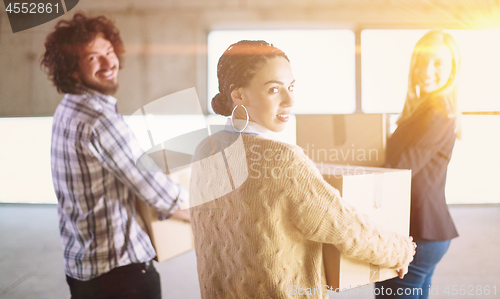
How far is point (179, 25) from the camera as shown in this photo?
4.82 feet

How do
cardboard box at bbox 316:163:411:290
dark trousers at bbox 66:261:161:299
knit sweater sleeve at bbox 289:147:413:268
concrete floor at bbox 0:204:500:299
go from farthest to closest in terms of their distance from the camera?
1. concrete floor at bbox 0:204:500:299
2. dark trousers at bbox 66:261:161:299
3. cardboard box at bbox 316:163:411:290
4. knit sweater sleeve at bbox 289:147:413:268

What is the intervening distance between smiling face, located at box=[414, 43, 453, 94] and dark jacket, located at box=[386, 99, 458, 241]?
73 millimetres

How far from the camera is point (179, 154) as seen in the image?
3.96 ft

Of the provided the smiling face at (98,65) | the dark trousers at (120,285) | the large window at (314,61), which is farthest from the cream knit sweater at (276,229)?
the large window at (314,61)

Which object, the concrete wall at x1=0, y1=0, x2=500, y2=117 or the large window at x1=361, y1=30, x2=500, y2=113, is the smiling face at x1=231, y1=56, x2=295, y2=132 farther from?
the large window at x1=361, y1=30, x2=500, y2=113

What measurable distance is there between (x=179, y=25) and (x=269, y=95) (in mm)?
837

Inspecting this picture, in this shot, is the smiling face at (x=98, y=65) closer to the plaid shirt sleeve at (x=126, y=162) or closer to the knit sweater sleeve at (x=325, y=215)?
the plaid shirt sleeve at (x=126, y=162)

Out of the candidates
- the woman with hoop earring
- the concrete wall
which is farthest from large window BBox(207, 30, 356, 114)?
the woman with hoop earring

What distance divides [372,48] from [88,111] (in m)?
1.28

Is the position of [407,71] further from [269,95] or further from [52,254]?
[52,254]

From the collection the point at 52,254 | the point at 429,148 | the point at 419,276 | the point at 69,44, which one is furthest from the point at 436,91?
the point at 52,254

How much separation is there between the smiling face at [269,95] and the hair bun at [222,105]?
0.03m

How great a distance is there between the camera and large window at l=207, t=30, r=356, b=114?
4.69 ft

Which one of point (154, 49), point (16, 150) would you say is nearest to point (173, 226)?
point (154, 49)
